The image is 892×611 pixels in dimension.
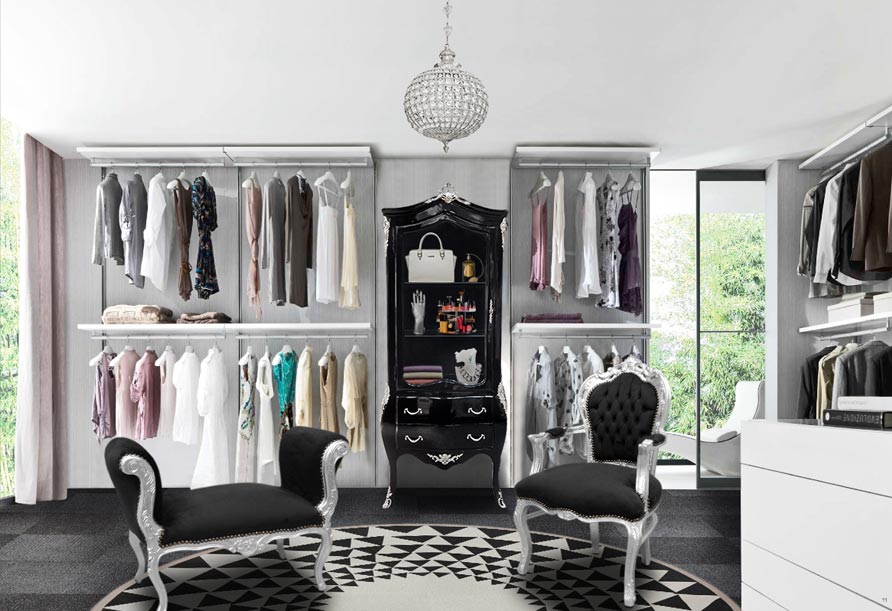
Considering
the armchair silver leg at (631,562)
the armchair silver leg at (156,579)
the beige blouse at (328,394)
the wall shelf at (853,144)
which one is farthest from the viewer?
the beige blouse at (328,394)

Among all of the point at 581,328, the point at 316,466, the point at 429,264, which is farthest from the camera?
the point at 581,328

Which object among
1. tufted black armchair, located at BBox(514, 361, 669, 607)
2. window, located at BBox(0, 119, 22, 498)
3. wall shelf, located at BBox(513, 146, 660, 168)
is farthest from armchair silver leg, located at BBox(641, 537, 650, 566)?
window, located at BBox(0, 119, 22, 498)

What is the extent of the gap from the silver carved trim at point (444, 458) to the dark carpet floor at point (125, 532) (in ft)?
1.03

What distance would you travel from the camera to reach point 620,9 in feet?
10.9

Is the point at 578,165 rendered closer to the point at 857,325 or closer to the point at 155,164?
the point at 857,325

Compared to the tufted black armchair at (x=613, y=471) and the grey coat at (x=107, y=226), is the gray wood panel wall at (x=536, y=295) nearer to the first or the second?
the tufted black armchair at (x=613, y=471)

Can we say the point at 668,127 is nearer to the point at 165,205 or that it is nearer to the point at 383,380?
the point at 383,380

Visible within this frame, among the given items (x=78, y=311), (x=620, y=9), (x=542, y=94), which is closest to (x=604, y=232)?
(x=542, y=94)

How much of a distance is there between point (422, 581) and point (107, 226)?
354 centimetres

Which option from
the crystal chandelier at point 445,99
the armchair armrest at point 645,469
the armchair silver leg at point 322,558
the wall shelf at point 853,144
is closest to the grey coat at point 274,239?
the armchair silver leg at point 322,558

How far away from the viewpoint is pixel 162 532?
10.2 ft

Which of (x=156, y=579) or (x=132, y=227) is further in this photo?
(x=132, y=227)

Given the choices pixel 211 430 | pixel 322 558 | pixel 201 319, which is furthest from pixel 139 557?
pixel 201 319

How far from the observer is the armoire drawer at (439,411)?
17.0ft
